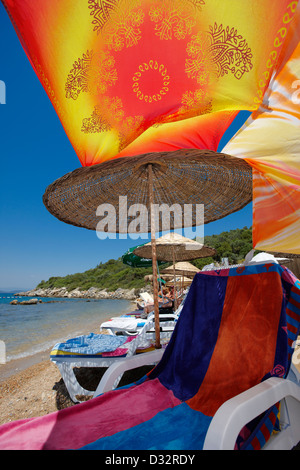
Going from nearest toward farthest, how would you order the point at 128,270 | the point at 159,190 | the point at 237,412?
the point at 237,412, the point at 159,190, the point at 128,270

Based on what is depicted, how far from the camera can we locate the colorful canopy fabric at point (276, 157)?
5.53ft

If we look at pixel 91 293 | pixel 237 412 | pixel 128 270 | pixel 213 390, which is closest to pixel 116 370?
pixel 213 390

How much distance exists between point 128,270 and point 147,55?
44879mm

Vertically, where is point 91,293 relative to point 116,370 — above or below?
below

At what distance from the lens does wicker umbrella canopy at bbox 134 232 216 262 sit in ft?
19.1

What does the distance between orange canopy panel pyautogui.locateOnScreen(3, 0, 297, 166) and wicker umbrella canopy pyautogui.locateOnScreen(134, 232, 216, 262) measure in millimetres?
4148

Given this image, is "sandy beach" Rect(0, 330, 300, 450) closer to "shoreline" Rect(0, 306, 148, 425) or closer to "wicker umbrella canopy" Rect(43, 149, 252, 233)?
"shoreline" Rect(0, 306, 148, 425)

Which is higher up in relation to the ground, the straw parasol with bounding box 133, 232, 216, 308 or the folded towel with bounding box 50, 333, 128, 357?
the straw parasol with bounding box 133, 232, 216, 308

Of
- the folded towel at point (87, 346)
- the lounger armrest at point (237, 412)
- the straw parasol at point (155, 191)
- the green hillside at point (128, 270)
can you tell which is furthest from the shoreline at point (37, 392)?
the green hillside at point (128, 270)

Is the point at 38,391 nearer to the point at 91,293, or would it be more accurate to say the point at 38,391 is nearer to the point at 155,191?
the point at 155,191

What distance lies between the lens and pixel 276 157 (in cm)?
226

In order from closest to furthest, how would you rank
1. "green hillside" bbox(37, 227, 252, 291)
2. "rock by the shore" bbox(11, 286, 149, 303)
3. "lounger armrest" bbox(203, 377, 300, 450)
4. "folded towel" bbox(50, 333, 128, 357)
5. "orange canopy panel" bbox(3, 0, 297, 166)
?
"lounger armrest" bbox(203, 377, 300, 450) < "orange canopy panel" bbox(3, 0, 297, 166) < "folded towel" bbox(50, 333, 128, 357) < "green hillside" bbox(37, 227, 252, 291) < "rock by the shore" bbox(11, 286, 149, 303)

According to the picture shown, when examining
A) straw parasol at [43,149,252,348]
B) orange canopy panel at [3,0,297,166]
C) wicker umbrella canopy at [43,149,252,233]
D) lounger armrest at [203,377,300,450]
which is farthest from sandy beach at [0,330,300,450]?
orange canopy panel at [3,0,297,166]

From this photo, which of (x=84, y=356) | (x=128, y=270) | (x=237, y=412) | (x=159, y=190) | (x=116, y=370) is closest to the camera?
(x=237, y=412)
